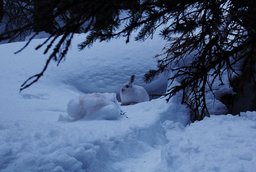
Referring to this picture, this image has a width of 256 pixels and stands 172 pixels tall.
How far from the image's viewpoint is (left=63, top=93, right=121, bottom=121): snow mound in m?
7.42

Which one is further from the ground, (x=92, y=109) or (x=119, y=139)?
(x=92, y=109)

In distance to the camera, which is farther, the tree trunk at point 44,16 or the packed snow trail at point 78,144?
the packed snow trail at point 78,144

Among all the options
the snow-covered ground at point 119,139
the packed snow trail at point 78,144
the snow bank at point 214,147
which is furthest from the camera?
the packed snow trail at point 78,144

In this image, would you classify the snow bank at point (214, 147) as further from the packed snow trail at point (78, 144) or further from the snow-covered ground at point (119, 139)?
the packed snow trail at point (78, 144)

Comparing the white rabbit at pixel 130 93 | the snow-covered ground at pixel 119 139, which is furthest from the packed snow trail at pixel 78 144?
the white rabbit at pixel 130 93

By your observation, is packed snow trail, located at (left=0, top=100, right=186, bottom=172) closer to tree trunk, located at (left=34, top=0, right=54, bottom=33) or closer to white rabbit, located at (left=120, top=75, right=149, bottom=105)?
tree trunk, located at (left=34, top=0, right=54, bottom=33)

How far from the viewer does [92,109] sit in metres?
7.52

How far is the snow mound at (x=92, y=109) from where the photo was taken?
7418mm

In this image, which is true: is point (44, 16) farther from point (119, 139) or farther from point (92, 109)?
point (92, 109)

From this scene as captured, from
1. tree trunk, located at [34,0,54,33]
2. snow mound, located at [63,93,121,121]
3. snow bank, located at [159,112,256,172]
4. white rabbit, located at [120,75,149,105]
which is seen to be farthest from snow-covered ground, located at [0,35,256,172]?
tree trunk, located at [34,0,54,33]

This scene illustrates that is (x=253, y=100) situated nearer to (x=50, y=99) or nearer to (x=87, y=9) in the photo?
(x=50, y=99)

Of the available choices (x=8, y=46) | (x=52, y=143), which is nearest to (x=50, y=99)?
(x=52, y=143)

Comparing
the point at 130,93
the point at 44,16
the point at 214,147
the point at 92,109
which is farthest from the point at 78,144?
the point at 130,93

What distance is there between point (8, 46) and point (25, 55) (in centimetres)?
125
